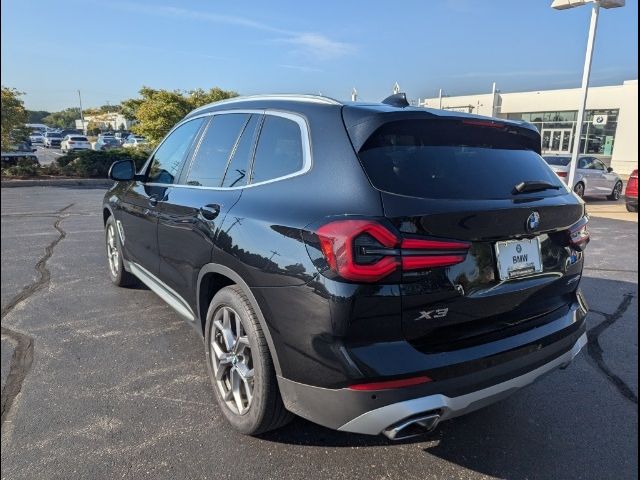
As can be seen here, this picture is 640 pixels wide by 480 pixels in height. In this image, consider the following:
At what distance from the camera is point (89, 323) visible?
13.5 ft

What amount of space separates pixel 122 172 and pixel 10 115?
15.9m

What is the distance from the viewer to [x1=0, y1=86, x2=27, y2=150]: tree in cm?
1650

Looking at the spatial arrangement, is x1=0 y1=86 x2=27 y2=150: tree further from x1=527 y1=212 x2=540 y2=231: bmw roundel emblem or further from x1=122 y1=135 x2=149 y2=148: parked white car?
x1=527 y1=212 x2=540 y2=231: bmw roundel emblem

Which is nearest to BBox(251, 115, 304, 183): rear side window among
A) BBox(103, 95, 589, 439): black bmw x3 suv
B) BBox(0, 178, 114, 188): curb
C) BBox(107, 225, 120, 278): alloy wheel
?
BBox(103, 95, 589, 439): black bmw x3 suv

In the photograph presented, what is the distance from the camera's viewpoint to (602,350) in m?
3.85

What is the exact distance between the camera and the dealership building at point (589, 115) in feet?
104

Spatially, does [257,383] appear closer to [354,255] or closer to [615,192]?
[354,255]

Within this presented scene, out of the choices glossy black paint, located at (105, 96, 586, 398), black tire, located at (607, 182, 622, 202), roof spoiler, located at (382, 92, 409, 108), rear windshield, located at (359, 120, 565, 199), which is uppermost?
roof spoiler, located at (382, 92, 409, 108)

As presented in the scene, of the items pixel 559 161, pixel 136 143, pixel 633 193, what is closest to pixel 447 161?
pixel 633 193

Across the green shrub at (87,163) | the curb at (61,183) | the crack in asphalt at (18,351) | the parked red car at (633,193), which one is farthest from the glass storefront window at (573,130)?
the crack in asphalt at (18,351)

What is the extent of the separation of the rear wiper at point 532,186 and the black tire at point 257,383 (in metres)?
1.51

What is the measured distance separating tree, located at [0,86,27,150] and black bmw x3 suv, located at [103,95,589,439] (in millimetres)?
17448

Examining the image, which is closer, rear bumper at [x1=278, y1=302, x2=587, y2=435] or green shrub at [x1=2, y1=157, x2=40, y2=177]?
rear bumper at [x1=278, y1=302, x2=587, y2=435]

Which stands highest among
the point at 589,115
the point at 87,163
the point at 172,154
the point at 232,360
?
the point at 589,115
